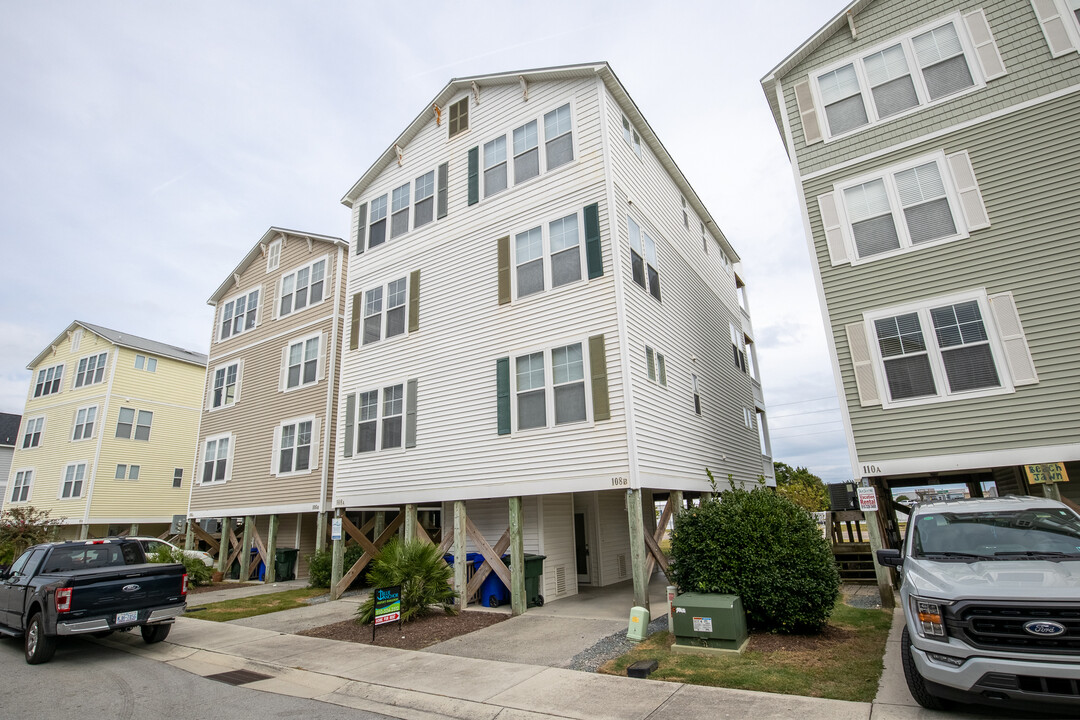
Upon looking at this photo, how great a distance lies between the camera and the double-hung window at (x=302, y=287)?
2089 cm

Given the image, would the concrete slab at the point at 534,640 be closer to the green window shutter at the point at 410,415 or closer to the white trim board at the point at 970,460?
the green window shutter at the point at 410,415

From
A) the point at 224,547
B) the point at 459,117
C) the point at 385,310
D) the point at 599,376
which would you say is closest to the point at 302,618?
the point at 385,310

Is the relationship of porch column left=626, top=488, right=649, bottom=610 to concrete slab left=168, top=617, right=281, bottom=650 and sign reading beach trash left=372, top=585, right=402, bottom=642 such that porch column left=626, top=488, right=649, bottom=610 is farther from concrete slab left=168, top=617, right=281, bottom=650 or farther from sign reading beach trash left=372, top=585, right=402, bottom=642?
concrete slab left=168, top=617, right=281, bottom=650

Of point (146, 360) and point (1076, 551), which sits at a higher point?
point (146, 360)

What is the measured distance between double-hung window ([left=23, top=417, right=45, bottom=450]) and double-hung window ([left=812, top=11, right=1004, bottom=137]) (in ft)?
128

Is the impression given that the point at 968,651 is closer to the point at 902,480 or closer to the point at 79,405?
the point at 902,480

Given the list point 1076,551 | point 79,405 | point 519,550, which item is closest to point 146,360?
point 79,405

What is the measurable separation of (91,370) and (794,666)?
1373 inches

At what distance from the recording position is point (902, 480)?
1466 cm

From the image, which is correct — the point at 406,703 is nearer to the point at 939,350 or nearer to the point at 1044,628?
the point at 1044,628

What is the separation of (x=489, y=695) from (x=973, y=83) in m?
13.9

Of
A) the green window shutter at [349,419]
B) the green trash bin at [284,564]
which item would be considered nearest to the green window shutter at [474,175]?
the green window shutter at [349,419]

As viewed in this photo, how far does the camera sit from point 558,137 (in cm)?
1367

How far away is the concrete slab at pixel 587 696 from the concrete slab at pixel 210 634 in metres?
6.62
